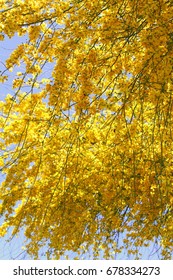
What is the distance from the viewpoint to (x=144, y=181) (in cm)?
527

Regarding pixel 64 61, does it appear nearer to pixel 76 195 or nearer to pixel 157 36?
pixel 157 36

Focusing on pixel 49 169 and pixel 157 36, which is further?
pixel 49 169

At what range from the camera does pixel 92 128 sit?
5.79m

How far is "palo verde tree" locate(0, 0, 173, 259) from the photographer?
3.57 meters

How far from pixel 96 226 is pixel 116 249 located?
0.37m

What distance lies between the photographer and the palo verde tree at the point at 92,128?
140 inches

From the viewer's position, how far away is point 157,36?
10.7 feet

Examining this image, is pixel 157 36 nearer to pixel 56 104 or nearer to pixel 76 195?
pixel 56 104
